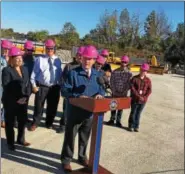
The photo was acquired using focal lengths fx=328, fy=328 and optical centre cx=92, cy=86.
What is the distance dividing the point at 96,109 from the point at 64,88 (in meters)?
0.76

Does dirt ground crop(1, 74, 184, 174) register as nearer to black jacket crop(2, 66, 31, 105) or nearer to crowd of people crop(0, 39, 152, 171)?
crowd of people crop(0, 39, 152, 171)

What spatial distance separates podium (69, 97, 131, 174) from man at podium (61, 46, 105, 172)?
0.70 feet

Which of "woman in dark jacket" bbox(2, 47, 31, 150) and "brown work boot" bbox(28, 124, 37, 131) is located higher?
"woman in dark jacket" bbox(2, 47, 31, 150)

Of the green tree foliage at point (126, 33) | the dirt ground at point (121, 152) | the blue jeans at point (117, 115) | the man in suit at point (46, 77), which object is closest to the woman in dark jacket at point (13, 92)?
the dirt ground at point (121, 152)

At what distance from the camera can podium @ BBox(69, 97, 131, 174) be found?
13.4 feet

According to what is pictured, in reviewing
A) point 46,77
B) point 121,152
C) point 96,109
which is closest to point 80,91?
point 96,109

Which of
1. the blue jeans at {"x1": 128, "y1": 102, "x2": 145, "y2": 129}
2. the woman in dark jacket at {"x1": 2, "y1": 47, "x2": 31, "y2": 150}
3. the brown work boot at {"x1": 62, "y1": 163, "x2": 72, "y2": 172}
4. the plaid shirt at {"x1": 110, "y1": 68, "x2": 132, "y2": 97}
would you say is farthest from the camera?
Result: the blue jeans at {"x1": 128, "y1": 102, "x2": 145, "y2": 129}

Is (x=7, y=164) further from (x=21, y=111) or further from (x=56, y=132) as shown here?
(x=56, y=132)

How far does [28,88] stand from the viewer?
5.64 meters

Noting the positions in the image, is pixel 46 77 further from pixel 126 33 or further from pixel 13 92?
pixel 126 33

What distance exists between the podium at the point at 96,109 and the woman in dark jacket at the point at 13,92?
131cm

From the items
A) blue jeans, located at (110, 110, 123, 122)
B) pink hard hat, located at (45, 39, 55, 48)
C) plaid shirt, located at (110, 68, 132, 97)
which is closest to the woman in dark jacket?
Result: pink hard hat, located at (45, 39, 55, 48)

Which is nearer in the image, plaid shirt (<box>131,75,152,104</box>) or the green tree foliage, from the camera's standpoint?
plaid shirt (<box>131,75,152,104</box>)

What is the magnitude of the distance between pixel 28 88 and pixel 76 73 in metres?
1.40
